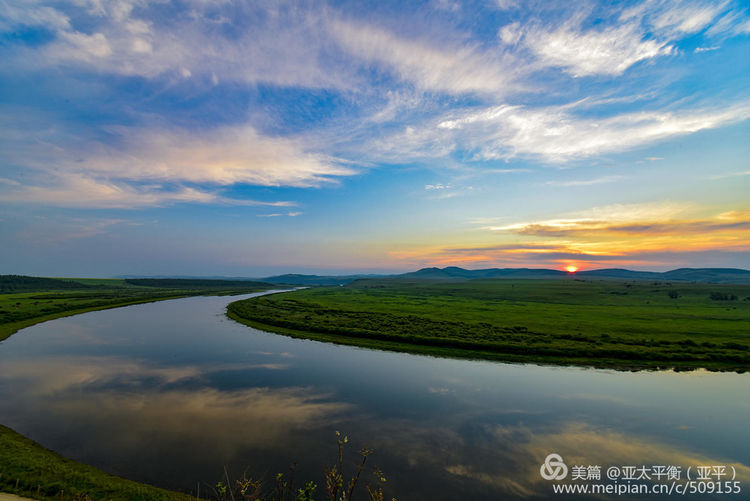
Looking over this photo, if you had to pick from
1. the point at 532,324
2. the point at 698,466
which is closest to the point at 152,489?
the point at 698,466

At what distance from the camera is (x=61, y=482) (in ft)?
33.2

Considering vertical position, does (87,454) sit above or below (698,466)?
above

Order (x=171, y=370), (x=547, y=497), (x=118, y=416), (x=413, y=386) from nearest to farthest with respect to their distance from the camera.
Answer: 1. (x=547, y=497)
2. (x=118, y=416)
3. (x=413, y=386)
4. (x=171, y=370)

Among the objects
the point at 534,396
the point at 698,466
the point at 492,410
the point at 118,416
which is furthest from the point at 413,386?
the point at 118,416

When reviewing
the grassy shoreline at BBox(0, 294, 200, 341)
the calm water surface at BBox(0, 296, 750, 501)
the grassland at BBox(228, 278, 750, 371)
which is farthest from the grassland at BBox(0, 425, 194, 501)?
the grassy shoreline at BBox(0, 294, 200, 341)

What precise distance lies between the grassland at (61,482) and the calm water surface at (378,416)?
0.71m

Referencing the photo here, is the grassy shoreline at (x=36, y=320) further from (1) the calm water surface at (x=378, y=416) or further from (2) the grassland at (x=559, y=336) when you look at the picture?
(2) the grassland at (x=559, y=336)

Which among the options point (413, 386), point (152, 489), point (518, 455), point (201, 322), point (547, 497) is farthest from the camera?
point (201, 322)

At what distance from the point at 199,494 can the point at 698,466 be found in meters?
20.0

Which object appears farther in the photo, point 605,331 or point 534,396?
point 605,331

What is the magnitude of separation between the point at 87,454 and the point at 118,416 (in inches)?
151

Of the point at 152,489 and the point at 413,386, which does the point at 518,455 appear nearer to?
the point at 413,386

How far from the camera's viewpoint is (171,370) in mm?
24016

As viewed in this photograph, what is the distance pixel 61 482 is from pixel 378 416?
41.8 feet
